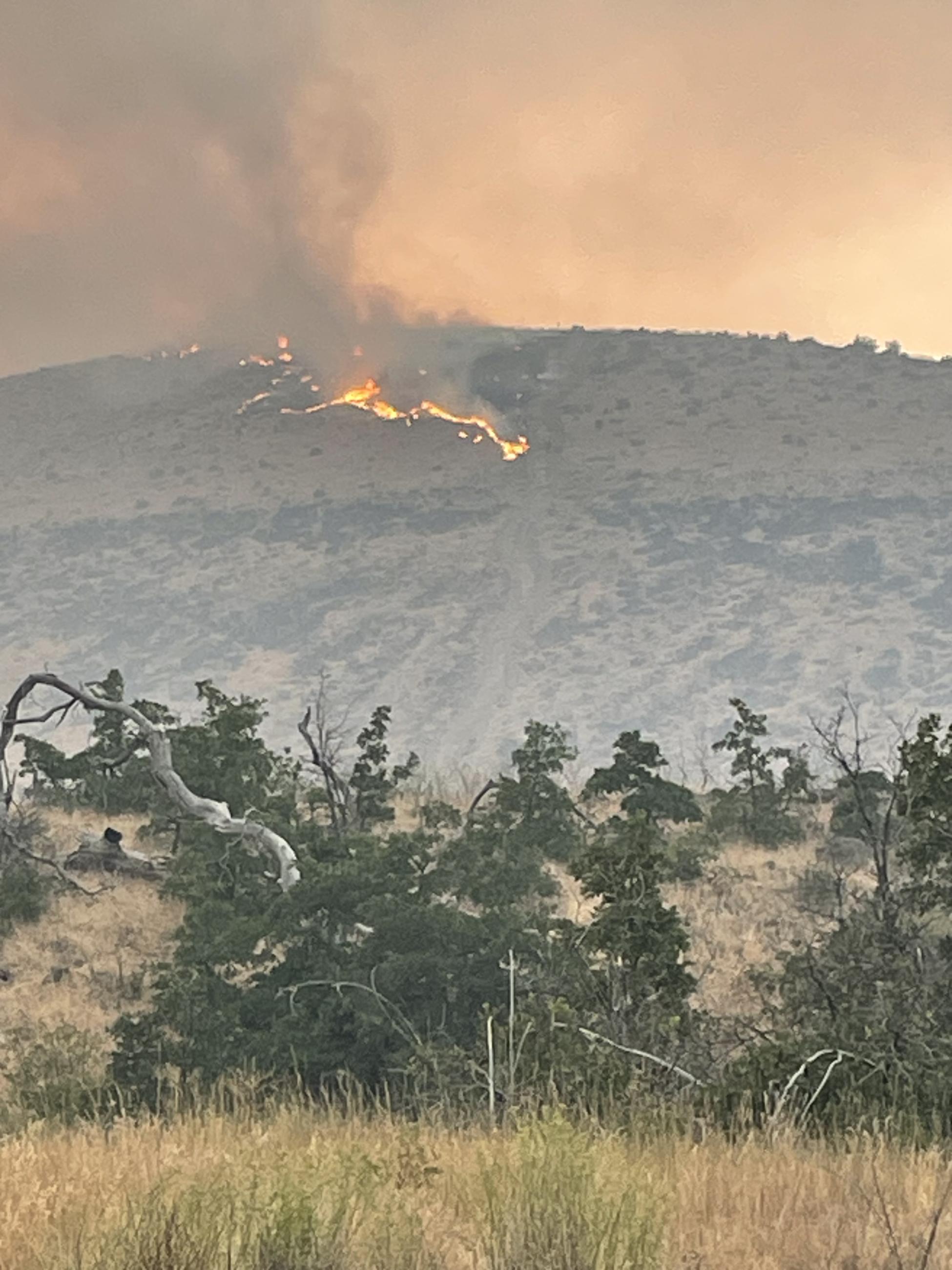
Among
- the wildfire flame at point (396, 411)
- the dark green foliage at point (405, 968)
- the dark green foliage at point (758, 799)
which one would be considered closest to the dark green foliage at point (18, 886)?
the dark green foliage at point (405, 968)

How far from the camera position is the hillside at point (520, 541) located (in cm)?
7675

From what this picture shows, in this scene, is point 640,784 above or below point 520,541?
below

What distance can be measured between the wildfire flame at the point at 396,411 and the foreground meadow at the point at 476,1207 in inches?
3905

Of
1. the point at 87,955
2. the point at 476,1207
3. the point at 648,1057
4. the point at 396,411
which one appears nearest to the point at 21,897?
the point at 87,955

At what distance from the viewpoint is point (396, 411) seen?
111500 mm

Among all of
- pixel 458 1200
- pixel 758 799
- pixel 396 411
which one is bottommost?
pixel 458 1200

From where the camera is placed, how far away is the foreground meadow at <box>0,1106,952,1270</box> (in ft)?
11.1

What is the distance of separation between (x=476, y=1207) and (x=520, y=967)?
7.35 m

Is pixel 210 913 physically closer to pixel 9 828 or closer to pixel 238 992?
pixel 238 992

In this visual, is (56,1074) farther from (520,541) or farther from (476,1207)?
(520,541)

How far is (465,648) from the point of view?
272ft

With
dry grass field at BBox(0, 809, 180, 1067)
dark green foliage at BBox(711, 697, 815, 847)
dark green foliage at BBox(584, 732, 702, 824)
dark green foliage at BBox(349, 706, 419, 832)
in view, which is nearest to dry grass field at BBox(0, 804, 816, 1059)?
dry grass field at BBox(0, 809, 180, 1067)

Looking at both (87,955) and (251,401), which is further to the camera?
(251,401)

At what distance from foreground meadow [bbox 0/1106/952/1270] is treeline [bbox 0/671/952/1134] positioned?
0.42 metres
